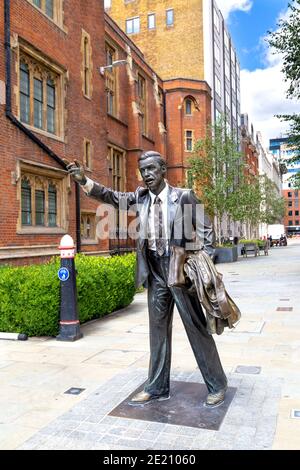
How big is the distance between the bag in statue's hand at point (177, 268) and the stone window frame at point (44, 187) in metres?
9.38

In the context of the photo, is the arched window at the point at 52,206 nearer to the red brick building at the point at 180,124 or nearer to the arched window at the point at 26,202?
the arched window at the point at 26,202

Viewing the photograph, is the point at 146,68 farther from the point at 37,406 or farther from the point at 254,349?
the point at 37,406

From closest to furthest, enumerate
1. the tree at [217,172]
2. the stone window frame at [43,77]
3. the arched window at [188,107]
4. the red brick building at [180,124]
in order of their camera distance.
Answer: the stone window frame at [43,77], the tree at [217,172], the red brick building at [180,124], the arched window at [188,107]

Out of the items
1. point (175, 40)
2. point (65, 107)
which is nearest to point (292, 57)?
point (65, 107)

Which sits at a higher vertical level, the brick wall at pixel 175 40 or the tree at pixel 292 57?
the brick wall at pixel 175 40

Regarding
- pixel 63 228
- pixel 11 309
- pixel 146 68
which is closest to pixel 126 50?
pixel 146 68

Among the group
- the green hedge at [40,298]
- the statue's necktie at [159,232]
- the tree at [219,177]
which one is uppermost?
the tree at [219,177]

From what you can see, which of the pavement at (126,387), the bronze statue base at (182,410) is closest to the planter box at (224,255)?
the pavement at (126,387)

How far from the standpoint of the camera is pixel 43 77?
572 inches

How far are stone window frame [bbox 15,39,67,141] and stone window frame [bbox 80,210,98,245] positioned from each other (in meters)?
3.09

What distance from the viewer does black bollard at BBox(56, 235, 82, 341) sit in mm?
6852

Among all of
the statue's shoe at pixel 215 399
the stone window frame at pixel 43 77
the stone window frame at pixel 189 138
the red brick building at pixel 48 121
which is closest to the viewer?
the statue's shoe at pixel 215 399

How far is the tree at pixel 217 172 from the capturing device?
983 inches

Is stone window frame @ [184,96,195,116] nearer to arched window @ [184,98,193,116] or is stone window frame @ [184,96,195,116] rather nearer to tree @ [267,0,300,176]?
arched window @ [184,98,193,116]
